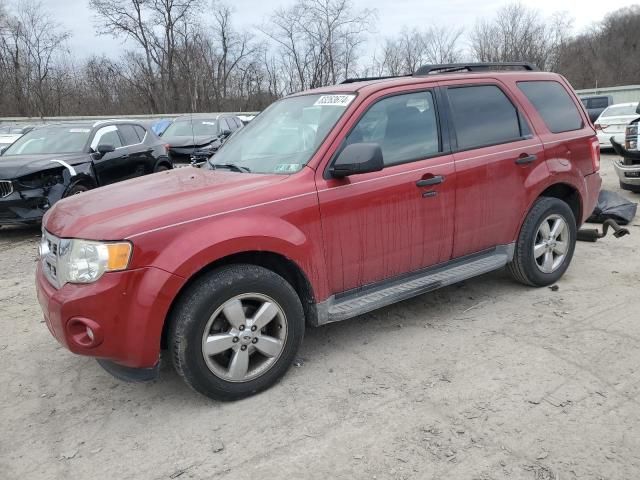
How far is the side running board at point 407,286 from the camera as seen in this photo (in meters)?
3.51

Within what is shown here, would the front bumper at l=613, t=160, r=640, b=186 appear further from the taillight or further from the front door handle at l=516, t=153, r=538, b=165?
the front door handle at l=516, t=153, r=538, b=165

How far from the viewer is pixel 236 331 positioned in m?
3.09

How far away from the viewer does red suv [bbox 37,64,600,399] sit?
113 inches

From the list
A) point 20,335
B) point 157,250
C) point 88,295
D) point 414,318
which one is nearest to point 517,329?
point 414,318

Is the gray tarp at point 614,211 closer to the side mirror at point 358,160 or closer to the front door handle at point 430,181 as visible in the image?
the front door handle at point 430,181

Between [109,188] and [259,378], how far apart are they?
1744 mm

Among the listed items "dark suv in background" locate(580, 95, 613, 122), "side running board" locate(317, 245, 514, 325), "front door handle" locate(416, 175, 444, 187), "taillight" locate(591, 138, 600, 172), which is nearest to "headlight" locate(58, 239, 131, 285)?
"side running board" locate(317, 245, 514, 325)

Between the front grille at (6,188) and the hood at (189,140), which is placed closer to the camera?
the front grille at (6,188)

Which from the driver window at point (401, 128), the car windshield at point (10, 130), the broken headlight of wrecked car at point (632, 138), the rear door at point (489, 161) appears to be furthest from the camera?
the car windshield at point (10, 130)

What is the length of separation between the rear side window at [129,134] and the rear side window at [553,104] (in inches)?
285

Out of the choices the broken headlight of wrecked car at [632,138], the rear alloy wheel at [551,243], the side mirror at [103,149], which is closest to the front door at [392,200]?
the rear alloy wheel at [551,243]

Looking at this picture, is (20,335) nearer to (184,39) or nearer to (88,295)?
(88,295)

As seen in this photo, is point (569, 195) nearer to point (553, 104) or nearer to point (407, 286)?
point (553, 104)

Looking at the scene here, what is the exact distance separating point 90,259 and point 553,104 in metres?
4.10
